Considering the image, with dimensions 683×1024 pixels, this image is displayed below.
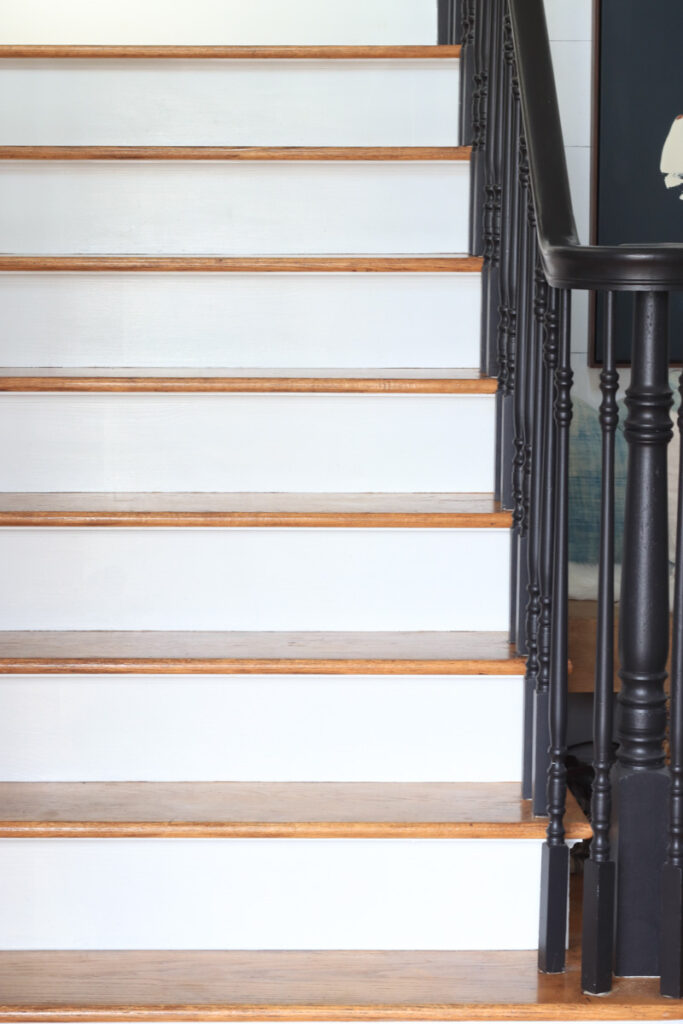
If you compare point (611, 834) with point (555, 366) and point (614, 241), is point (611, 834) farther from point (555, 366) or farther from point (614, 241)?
point (614, 241)

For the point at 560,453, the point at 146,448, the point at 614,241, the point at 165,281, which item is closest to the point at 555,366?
the point at 560,453

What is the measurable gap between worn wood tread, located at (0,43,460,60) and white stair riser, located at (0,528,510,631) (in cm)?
126

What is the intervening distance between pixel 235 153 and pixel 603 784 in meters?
1.56

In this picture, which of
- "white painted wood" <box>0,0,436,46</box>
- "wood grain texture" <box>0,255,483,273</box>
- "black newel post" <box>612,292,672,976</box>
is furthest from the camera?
"white painted wood" <box>0,0,436,46</box>

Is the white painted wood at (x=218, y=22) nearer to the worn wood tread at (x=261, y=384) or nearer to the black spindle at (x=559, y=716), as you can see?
the worn wood tread at (x=261, y=384)

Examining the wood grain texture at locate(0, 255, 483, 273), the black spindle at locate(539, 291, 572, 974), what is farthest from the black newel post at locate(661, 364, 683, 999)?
the wood grain texture at locate(0, 255, 483, 273)

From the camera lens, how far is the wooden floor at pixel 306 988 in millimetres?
1535

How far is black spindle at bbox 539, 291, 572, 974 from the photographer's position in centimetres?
161

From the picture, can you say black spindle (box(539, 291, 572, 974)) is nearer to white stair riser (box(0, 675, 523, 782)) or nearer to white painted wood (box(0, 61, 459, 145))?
white stair riser (box(0, 675, 523, 782))

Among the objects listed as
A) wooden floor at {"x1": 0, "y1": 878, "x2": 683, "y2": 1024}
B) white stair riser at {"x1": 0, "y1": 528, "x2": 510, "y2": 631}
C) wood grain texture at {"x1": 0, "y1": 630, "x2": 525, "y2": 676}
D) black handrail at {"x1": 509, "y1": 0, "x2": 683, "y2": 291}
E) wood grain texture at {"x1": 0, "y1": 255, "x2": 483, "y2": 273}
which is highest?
black handrail at {"x1": 509, "y1": 0, "x2": 683, "y2": 291}

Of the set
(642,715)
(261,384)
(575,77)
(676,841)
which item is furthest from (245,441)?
(575,77)

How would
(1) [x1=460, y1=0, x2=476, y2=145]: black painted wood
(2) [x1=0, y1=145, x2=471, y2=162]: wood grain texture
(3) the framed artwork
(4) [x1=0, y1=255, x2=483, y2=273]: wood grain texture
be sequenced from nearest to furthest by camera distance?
1. (4) [x1=0, y1=255, x2=483, y2=273]: wood grain texture
2. (2) [x1=0, y1=145, x2=471, y2=162]: wood grain texture
3. (1) [x1=460, y1=0, x2=476, y2=145]: black painted wood
4. (3) the framed artwork

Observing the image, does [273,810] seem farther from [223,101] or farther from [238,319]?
[223,101]

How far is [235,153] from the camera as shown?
97.7 inches
